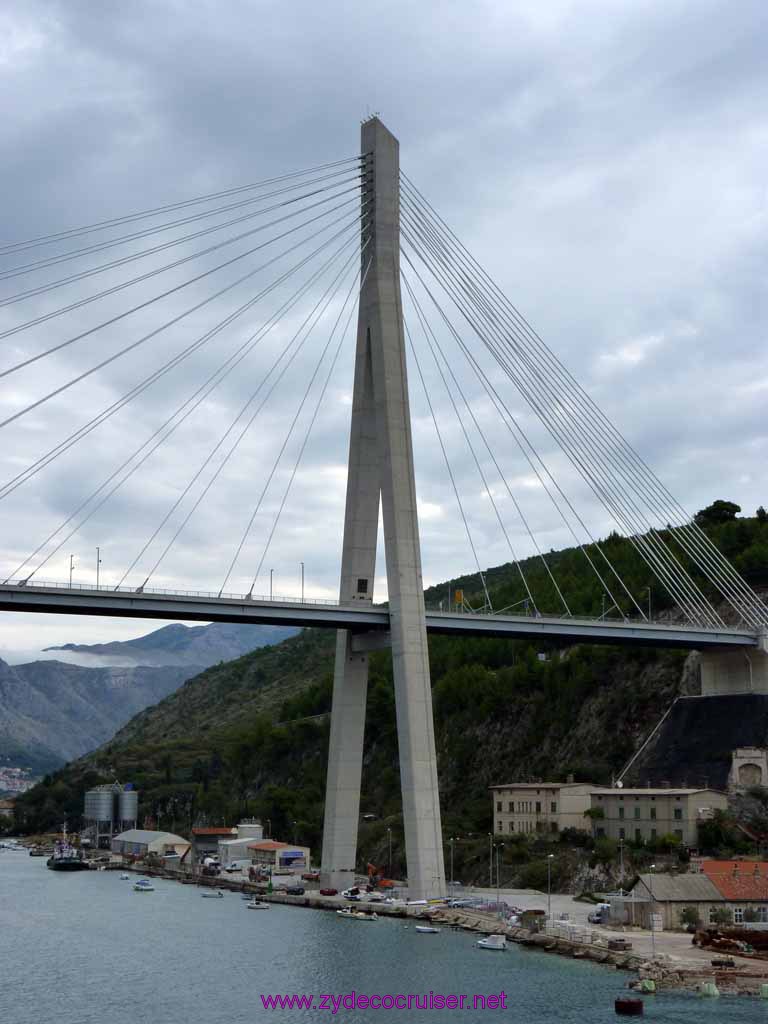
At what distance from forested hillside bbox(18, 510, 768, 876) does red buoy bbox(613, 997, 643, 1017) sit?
37.7 meters

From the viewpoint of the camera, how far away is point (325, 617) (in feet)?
178

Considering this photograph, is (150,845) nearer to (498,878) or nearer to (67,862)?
(67,862)

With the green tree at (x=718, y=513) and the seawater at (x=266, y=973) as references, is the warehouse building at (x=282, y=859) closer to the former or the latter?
the seawater at (x=266, y=973)

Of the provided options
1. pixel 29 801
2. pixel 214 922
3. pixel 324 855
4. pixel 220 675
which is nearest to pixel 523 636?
pixel 324 855

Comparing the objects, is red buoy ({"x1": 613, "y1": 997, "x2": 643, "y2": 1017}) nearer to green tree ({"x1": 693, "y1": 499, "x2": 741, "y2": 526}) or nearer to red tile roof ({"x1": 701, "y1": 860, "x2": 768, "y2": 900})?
red tile roof ({"x1": 701, "y1": 860, "x2": 768, "y2": 900})

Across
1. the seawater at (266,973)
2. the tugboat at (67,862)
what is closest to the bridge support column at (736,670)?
the seawater at (266,973)

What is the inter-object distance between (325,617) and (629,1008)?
2240cm

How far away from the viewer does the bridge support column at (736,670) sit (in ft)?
229

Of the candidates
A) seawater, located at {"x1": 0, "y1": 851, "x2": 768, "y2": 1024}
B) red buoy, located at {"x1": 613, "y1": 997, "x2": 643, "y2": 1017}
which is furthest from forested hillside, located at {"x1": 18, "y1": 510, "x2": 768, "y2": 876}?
red buoy, located at {"x1": 613, "y1": 997, "x2": 643, "y2": 1017}

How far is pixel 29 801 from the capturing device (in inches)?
5797

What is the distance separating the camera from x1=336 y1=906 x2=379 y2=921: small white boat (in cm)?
5256

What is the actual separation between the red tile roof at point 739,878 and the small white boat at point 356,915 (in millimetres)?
12914

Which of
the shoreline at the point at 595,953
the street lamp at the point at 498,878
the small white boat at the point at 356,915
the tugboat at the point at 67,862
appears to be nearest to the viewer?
the shoreline at the point at 595,953

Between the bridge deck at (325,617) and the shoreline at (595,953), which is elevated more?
the bridge deck at (325,617)
